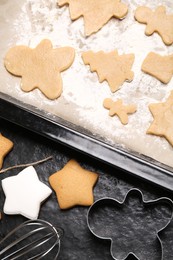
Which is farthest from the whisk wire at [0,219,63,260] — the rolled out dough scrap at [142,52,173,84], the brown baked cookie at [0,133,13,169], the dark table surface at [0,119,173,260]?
the rolled out dough scrap at [142,52,173,84]

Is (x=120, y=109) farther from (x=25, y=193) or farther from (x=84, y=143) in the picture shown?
(x=25, y=193)

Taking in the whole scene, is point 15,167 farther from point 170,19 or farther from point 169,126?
point 170,19

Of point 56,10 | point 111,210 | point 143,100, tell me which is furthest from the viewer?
point 56,10

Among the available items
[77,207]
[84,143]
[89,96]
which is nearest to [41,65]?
[89,96]

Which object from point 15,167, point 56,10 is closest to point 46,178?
point 15,167

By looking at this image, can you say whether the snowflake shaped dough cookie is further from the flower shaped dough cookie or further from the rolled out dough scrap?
the rolled out dough scrap

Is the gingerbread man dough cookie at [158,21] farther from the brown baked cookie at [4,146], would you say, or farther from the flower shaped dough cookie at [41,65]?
the brown baked cookie at [4,146]

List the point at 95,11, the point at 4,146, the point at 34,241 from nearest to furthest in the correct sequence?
the point at 34,241, the point at 4,146, the point at 95,11
